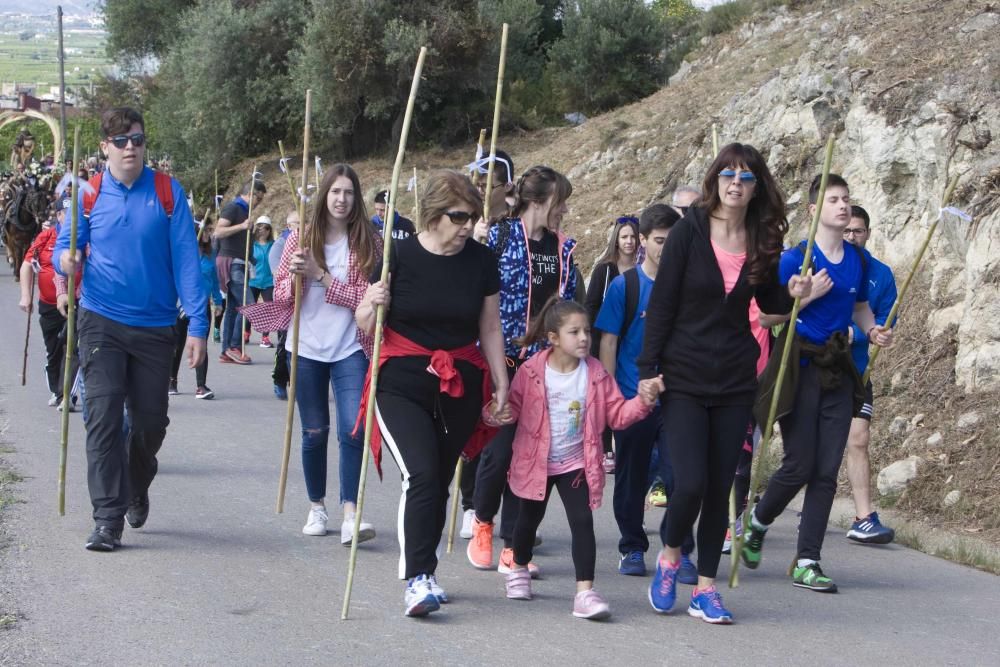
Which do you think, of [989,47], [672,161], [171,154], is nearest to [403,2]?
[171,154]

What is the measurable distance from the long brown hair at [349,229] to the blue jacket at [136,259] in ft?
2.15

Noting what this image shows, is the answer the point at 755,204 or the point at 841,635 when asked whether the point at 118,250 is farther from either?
the point at 841,635

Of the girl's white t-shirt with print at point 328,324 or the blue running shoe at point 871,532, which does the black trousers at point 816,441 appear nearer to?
the blue running shoe at point 871,532

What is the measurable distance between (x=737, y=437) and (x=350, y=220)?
258 cm

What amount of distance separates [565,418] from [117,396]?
233cm

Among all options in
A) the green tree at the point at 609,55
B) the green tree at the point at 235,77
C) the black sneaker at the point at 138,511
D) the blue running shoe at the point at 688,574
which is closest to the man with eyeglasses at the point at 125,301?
the black sneaker at the point at 138,511

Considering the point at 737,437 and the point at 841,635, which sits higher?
the point at 737,437

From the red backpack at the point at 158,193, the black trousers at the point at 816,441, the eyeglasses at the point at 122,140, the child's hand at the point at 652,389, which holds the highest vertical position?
the eyeglasses at the point at 122,140

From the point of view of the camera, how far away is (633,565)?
7.12 metres

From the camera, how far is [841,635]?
602 cm

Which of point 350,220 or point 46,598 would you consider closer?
point 46,598

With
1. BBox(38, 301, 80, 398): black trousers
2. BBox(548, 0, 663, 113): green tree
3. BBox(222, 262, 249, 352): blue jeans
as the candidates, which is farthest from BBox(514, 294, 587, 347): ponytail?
BBox(548, 0, 663, 113): green tree

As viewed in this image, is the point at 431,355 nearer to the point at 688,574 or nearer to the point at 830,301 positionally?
the point at 688,574

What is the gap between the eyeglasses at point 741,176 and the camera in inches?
240
